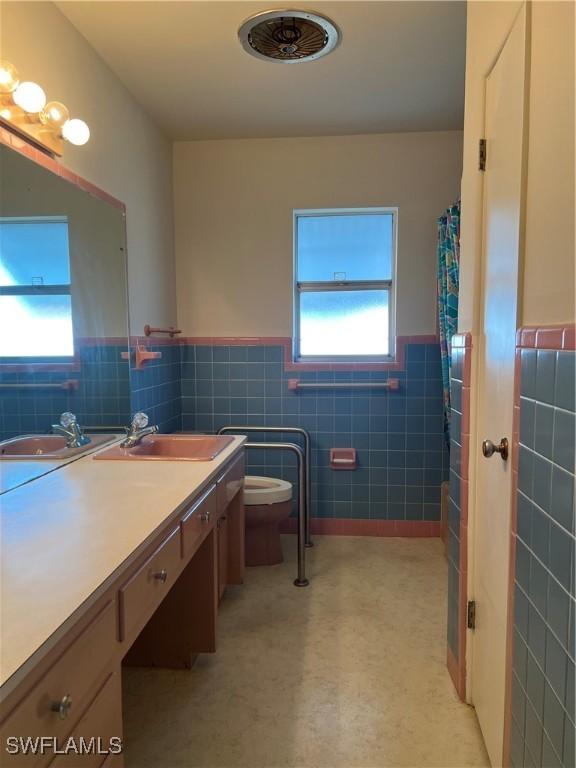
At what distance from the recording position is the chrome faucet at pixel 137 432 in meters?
2.20

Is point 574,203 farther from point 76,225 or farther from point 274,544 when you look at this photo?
point 274,544

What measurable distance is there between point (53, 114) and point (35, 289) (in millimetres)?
611

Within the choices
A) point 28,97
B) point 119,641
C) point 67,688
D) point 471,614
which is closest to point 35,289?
point 28,97

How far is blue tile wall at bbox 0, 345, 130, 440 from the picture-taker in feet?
5.45

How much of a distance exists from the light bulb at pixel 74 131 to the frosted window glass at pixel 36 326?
Result: 57 cm

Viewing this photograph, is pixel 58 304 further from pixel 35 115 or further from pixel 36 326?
pixel 35 115

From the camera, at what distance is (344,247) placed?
3.32 meters

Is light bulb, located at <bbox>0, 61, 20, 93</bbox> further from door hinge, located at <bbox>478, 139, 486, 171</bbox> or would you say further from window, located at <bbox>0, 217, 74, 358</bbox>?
door hinge, located at <bbox>478, 139, 486, 171</bbox>

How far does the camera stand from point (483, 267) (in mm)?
1623

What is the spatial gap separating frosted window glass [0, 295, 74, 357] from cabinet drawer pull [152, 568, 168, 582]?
0.84 meters

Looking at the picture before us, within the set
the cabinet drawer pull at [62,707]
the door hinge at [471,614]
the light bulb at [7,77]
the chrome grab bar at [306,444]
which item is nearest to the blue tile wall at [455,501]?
the door hinge at [471,614]

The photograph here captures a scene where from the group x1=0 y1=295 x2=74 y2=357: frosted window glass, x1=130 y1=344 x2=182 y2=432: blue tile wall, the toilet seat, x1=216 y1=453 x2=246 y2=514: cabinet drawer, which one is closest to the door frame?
x1=216 y1=453 x2=246 y2=514: cabinet drawer

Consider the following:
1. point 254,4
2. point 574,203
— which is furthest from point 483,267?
point 254,4

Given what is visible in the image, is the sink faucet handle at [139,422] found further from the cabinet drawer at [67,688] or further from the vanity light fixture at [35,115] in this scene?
the cabinet drawer at [67,688]
